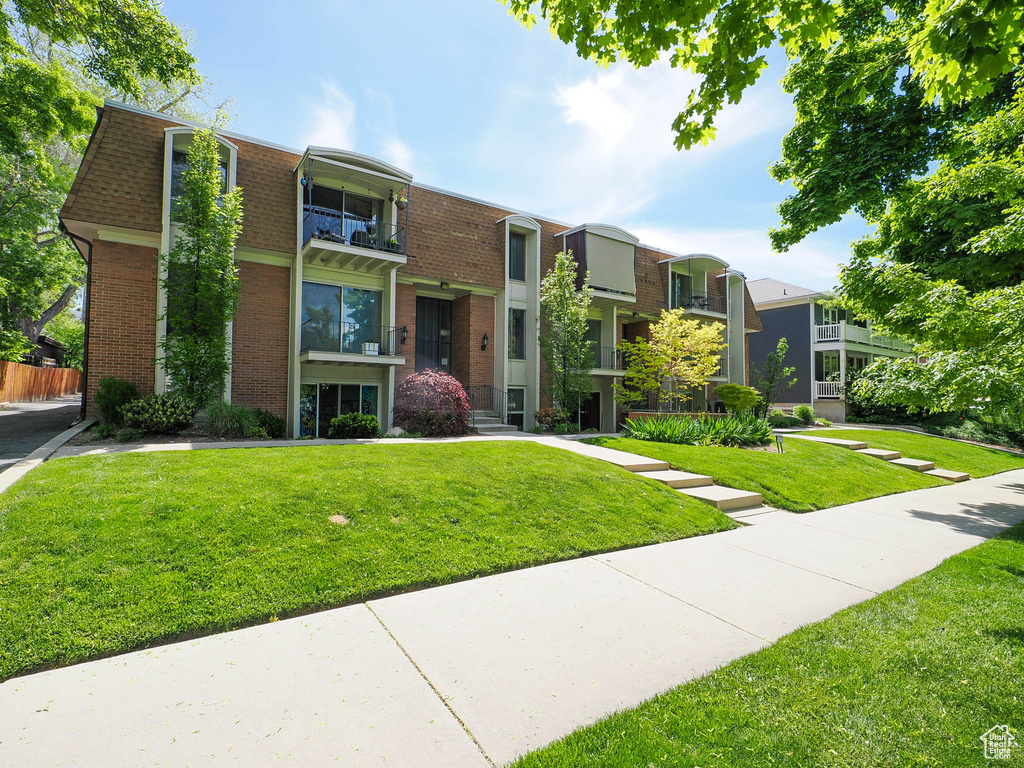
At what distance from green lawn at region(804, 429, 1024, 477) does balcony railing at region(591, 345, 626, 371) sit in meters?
7.15

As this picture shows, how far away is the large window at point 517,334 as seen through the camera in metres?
16.5

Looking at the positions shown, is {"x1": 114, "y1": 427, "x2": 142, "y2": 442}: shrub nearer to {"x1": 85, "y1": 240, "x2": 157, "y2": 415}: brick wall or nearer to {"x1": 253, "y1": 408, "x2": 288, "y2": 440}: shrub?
{"x1": 253, "y1": 408, "x2": 288, "y2": 440}: shrub

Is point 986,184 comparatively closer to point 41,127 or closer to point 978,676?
point 978,676

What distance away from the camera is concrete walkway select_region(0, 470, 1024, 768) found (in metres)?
2.05

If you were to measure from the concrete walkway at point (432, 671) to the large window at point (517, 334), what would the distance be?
12232 mm

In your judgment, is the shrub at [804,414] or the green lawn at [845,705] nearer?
the green lawn at [845,705]

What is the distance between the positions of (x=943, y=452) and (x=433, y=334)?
54.4ft

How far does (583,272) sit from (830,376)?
17699 millimetres

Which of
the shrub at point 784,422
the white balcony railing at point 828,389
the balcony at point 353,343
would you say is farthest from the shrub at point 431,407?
the white balcony railing at point 828,389

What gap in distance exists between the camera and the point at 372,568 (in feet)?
12.8

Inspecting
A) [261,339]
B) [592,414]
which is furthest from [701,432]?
[261,339]

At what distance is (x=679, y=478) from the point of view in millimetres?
7758

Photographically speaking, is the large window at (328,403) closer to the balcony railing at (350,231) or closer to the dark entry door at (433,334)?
the dark entry door at (433,334)

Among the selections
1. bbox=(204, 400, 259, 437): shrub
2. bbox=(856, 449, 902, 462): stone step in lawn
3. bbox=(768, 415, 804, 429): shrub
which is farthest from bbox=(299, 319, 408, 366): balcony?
bbox=(768, 415, 804, 429): shrub
